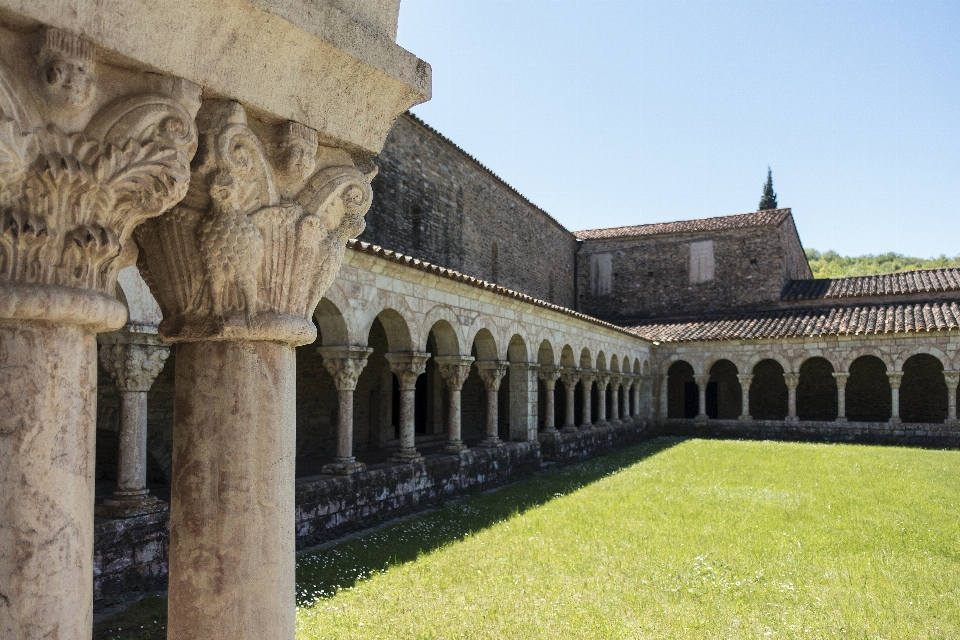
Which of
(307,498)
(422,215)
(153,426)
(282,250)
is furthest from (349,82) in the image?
(422,215)

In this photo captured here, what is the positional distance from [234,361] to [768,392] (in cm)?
2552

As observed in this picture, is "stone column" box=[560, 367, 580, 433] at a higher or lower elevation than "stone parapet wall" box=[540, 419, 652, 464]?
higher

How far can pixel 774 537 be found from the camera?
24.6 feet

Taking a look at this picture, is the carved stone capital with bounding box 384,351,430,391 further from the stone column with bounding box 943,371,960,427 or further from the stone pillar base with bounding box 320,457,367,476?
the stone column with bounding box 943,371,960,427

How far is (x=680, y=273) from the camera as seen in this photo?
2728cm

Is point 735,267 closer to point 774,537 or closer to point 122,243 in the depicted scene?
point 774,537

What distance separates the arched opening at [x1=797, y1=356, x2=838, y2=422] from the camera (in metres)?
24.0

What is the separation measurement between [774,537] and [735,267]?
20.1 metres

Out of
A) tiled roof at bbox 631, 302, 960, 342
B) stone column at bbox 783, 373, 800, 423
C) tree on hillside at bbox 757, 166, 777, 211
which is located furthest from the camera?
tree on hillside at bbox 757, 166, 777, 211

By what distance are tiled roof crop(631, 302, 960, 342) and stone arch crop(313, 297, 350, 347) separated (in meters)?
16.2

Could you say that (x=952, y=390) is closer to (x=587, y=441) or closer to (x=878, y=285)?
(x=878, y=285)

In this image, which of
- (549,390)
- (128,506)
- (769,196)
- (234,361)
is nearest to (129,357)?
(128,506)

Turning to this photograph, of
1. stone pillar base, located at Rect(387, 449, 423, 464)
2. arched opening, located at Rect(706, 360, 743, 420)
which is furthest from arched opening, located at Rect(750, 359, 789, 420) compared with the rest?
stone pillar base, located at Rect(387, 449, 423, 464)

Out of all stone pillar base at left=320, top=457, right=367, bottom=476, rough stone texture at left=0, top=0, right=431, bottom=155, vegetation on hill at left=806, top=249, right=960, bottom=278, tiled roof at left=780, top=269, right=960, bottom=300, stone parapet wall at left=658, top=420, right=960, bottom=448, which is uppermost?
vegetation on hill at left=806, top=249, right=960, bottom=278
